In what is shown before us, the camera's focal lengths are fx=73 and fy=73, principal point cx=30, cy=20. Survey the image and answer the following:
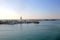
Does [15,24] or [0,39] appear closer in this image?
[0,39]

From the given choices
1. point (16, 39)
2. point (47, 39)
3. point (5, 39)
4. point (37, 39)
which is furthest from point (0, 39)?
point (47, 39)

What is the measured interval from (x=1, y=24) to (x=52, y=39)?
5144 millimetres

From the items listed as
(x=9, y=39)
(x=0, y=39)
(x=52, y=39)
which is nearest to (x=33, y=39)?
(x=52, y=39)

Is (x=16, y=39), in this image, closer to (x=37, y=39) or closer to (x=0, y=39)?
(x=0, y=39)

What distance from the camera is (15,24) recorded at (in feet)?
24.9

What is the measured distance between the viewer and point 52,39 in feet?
10.3

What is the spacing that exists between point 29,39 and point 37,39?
13.8 inches

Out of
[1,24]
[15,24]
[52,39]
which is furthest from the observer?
[15,24]

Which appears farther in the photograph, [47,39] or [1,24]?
[1,24]

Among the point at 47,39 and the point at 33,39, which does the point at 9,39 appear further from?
the point at 47,39

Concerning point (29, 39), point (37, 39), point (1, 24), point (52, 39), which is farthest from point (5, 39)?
point (1, 24)

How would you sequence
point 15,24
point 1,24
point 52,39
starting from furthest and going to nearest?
point 15,24
point 1,24
point 52,39

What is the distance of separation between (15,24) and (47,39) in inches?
197

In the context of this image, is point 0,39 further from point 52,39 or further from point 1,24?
point 1,24
